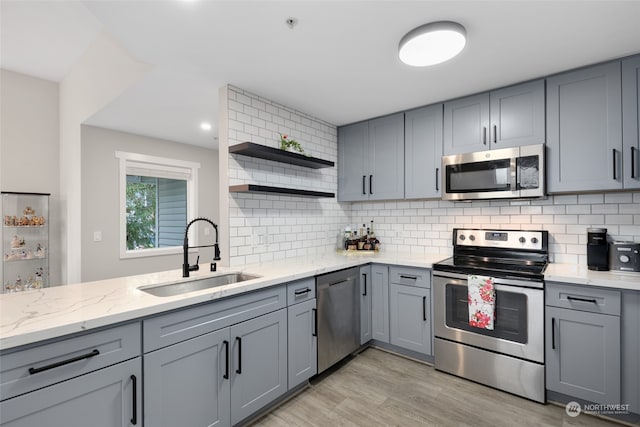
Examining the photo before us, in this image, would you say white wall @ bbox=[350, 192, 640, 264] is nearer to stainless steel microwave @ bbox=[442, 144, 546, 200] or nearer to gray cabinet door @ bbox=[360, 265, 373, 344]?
stainless steel microwave @ bbox=[442, 144, 546, 200]

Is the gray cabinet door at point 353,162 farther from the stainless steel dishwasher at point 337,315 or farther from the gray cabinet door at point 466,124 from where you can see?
the stainless steel dishwasher at point 337,315

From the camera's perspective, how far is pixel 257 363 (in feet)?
6.31

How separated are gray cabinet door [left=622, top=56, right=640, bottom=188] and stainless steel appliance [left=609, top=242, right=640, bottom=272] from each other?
418 millimetres

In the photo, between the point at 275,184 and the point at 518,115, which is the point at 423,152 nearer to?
the point at 518,115

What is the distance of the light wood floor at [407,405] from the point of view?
1948 mm

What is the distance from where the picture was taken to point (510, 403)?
2.13 metres

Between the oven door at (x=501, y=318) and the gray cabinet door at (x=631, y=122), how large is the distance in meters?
0.98

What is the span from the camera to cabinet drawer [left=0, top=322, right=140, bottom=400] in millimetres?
1068

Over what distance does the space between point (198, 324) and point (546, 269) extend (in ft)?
7.98

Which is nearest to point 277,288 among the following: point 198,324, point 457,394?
point 198,324

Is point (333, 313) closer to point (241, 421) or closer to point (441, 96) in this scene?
point (241, 421)

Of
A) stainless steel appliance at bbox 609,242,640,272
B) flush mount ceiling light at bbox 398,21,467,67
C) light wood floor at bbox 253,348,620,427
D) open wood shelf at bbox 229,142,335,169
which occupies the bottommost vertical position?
light wood floor at bbox 253,348,620,427

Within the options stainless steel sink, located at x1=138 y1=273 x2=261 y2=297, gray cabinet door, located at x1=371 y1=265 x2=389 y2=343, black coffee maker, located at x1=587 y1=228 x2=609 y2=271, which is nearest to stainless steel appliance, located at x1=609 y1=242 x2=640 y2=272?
black coffee maker, located at x1=587 y1=228 x2=609 y2=271

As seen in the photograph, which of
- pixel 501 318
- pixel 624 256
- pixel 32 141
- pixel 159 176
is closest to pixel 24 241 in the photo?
pixel 32 141
